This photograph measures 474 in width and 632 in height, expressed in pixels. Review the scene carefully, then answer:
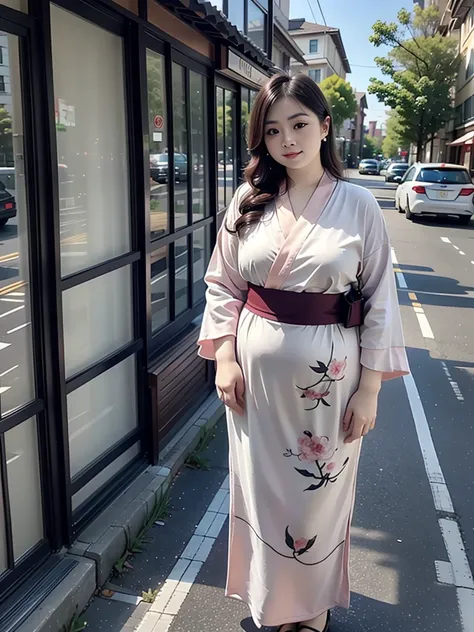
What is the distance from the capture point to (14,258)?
7.69 feet

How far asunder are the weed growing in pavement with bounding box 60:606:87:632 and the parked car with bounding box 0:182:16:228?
1540 millimetres

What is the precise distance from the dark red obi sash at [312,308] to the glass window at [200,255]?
273 centimetres

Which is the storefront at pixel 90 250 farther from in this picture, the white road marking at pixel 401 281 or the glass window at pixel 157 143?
the white road marking at pixel 401 281

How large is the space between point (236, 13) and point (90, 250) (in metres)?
3.93

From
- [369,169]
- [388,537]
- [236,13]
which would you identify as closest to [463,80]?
[369,169]

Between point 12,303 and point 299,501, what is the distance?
127cm

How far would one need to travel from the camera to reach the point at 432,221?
16.9 metres

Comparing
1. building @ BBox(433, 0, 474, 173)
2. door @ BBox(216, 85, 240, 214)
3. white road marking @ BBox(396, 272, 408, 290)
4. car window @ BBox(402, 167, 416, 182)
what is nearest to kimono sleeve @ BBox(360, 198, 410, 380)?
door @ BBox(216, 85, 240, 214)

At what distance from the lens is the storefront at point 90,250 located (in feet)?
7.64

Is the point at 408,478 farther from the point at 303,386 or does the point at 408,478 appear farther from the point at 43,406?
the point at 43,406

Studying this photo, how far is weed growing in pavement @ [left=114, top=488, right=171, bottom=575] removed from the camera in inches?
112

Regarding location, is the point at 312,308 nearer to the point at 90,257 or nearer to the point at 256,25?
the point at 90,257

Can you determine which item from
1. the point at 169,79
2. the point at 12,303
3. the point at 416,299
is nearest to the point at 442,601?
the point at 12,303

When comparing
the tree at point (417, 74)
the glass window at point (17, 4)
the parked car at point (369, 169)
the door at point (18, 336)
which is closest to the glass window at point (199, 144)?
the glass window at point (17, 4)
